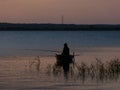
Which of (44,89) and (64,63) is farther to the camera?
(64,63)

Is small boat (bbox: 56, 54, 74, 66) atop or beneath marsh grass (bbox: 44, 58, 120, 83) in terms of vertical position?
atop

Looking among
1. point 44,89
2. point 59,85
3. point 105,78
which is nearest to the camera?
point 44,89

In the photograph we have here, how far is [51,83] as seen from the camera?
98.9 ft

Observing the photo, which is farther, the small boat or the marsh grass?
the small boat

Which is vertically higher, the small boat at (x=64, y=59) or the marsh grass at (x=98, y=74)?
the small boat at (x=64, y=59)

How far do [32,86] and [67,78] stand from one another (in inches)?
169

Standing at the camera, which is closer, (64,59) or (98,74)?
(98,74)

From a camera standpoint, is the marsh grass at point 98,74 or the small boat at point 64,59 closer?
the marsh grass at point 98,74

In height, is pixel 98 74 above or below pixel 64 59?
below

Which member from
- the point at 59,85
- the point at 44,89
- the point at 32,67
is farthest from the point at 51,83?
the point at 32,67

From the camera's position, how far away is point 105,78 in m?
31.4

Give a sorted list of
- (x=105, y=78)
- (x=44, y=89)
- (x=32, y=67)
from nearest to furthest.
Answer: (x=44, y=89), (x=105, y=78), (x=32, y=67)

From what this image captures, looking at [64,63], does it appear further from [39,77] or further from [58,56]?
[39,77]

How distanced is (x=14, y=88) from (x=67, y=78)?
5.54 metres
